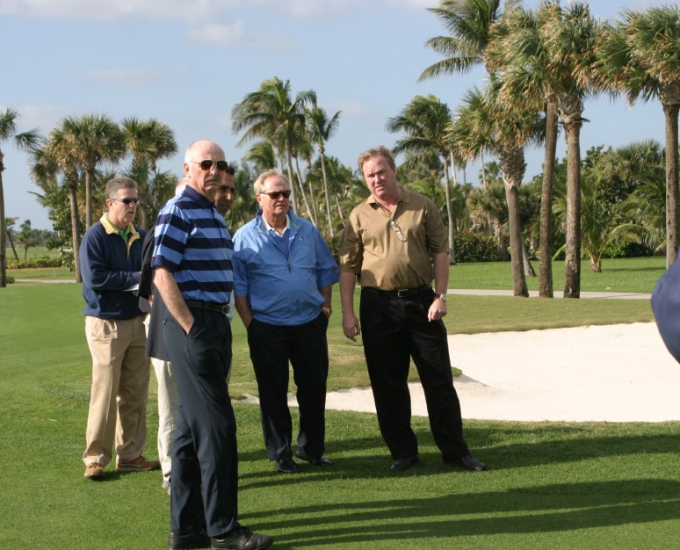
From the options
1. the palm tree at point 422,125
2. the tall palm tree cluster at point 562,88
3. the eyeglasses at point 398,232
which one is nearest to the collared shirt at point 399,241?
the eyeglasses at point 398,232

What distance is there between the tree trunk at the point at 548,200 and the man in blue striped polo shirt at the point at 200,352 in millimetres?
23432

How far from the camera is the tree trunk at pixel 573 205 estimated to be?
2653cm

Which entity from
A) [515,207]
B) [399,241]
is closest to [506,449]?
[399,241]

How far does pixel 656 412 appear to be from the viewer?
1069cm

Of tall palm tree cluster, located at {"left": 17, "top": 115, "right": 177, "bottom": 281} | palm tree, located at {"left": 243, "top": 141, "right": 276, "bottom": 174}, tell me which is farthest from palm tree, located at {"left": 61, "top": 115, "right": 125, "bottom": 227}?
palm tree, located at {"left": 243, "top": 141, "right": 276, "bottom": 174}

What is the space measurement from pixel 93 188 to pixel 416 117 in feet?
77.7

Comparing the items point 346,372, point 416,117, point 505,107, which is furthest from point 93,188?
point 346,372

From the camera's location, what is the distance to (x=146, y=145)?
210ft

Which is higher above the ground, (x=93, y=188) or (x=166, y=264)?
(x=93, y=188)

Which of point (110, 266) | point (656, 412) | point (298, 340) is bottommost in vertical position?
point (656, 412)

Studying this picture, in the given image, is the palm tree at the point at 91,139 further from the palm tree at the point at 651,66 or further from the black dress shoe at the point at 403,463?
the black dress shoe at the point at 403,463

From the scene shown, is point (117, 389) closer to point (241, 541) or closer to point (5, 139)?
point (241, 541)

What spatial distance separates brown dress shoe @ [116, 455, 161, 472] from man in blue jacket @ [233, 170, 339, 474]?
0.86m

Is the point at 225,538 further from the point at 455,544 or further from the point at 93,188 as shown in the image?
the point at 93,188
